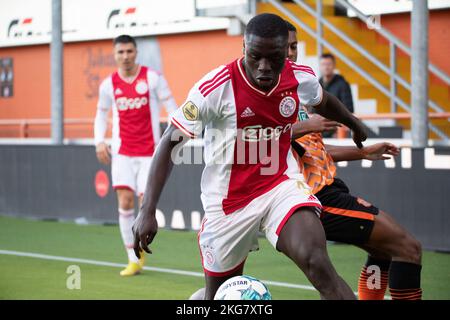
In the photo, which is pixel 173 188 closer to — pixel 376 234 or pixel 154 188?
pixel 376 234

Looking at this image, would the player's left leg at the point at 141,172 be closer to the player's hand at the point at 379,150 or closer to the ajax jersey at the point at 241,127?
the player's hand at the point at 379,150

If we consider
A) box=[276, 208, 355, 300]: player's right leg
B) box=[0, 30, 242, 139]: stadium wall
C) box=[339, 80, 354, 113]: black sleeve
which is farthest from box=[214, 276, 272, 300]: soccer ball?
box=[0, 30, 242, 139]: stadium wall

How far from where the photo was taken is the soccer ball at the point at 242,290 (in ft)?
18.7

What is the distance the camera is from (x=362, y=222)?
6934 mm

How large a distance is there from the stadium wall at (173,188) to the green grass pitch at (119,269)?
1.21 ft

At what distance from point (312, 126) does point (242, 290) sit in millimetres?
1574

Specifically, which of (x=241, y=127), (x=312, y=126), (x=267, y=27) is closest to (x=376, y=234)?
(x=312, y=126)

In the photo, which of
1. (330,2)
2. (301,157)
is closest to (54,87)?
(330,2)

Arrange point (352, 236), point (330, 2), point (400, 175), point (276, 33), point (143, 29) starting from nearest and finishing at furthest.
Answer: point (276, 33) < point (352, 236) < point (400, 175) < point (330, 2) < point (143, 29)

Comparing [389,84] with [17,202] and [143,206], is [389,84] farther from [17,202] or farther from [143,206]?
[143,206]

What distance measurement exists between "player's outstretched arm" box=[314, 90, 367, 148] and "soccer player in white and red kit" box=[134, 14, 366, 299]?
0.20 m

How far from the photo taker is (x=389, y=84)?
57.1 feet

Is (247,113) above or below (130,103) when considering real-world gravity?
below
